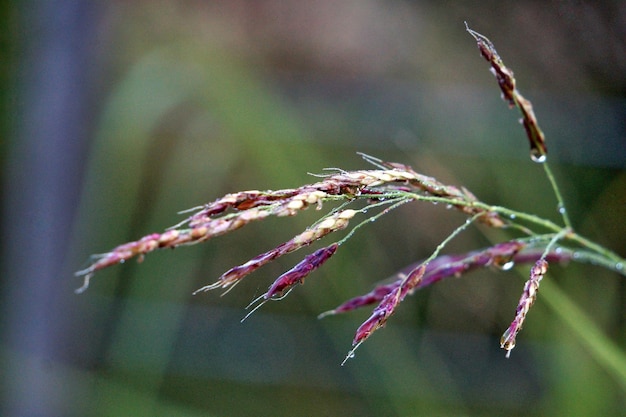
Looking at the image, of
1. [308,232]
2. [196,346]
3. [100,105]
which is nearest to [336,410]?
[196,346]

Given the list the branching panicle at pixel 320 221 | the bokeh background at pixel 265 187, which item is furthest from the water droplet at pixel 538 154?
the bokeh background at pixel 265 187

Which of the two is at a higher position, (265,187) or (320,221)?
(320,221)

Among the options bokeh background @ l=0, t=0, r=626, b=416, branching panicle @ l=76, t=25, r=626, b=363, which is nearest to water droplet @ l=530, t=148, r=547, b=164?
branching panicle @ l=76, t=25, r=626, b=363

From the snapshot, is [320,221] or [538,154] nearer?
[320,221]

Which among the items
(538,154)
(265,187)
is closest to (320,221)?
(538,154)

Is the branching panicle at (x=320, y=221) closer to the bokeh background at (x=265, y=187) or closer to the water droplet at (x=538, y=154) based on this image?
the water droplet at (x=538, y=154)

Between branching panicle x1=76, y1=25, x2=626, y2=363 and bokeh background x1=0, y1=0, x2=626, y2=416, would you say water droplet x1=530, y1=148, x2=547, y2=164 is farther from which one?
bokeh background x1=0, y1=0, x2=626, y2=416

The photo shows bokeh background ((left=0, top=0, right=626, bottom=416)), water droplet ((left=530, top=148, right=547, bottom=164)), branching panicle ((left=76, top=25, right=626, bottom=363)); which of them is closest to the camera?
branching panicle ((left=76, top=25, right=626, bottom=363))

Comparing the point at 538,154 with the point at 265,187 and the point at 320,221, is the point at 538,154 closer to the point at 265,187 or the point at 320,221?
the point at 320,221

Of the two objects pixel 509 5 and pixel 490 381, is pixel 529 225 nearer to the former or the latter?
pixel 490 381
